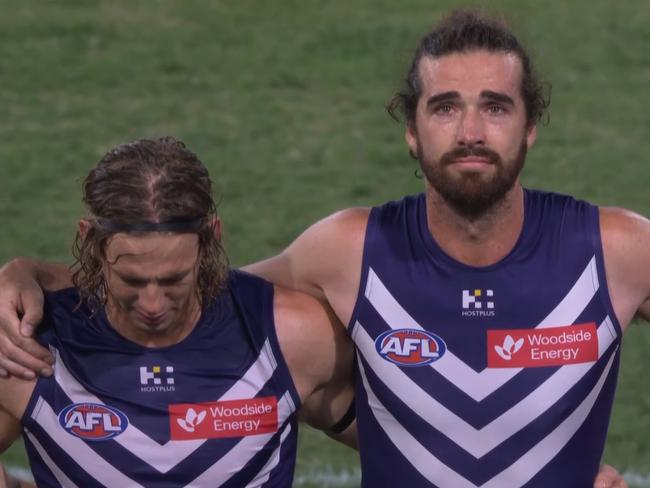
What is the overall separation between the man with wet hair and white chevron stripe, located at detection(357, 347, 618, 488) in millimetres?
335

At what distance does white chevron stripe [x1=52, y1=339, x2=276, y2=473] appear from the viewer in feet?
15.1

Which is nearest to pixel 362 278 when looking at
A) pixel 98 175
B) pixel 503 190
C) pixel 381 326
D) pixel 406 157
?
pixel 381 326

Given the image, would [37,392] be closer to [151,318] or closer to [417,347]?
[151,318]

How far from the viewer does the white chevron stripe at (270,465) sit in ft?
15.3

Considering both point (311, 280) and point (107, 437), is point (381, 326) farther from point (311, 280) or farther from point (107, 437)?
point (107, 437)

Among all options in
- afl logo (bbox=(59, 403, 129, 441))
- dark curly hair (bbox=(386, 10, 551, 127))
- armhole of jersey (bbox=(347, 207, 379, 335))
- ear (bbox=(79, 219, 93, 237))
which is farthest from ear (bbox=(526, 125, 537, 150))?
afl logo (bbox=(59, 403, 129, 441))

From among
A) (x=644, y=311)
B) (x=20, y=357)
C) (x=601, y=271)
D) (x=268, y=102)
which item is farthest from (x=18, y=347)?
(x=268, y=102)

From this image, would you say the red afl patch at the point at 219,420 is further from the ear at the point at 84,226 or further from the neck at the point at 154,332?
the ear at the point at 84,226

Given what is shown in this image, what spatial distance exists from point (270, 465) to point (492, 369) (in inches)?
25.9

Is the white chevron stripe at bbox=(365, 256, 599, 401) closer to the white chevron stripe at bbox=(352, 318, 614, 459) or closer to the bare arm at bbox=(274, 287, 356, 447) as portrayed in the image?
the white chevron stripe at bbox=(352, 318, 614, 459)

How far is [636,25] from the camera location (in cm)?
1140

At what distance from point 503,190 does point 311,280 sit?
631mm

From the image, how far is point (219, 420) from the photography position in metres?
4.62

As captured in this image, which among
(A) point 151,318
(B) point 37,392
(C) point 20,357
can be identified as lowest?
(B) point 37,392
